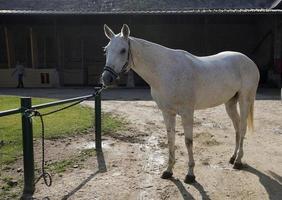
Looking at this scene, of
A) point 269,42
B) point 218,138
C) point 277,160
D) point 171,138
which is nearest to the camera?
point 171,138

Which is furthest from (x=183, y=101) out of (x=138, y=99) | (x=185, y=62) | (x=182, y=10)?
(x=182, y=10)

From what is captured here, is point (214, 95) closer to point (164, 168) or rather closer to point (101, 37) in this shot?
point (164, 168)

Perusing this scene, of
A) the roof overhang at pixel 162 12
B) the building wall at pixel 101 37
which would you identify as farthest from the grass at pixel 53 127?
the building wall at pixel 101 37

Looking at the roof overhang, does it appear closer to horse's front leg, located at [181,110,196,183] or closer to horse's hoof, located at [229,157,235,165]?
horse's hoof, located at [229,157,235,165]

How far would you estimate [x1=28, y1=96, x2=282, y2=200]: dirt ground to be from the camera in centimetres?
471

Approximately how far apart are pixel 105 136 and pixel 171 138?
102 inches

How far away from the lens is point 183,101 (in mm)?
4980

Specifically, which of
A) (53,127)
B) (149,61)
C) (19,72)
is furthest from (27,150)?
(19,72)

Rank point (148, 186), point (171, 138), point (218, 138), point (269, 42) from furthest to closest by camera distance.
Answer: point (269, 42) → point (218, 138) → point (171, 138) → point (148, 186)

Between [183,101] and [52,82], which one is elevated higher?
[183,101]

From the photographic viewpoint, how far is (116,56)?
4.59m

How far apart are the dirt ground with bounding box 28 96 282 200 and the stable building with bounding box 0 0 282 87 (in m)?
12.2

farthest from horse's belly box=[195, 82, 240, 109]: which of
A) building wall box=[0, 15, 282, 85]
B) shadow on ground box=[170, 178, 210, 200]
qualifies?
building wall box=[0, 15, 282, 85]

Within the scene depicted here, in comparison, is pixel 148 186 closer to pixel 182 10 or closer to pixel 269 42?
pixel 182 10
